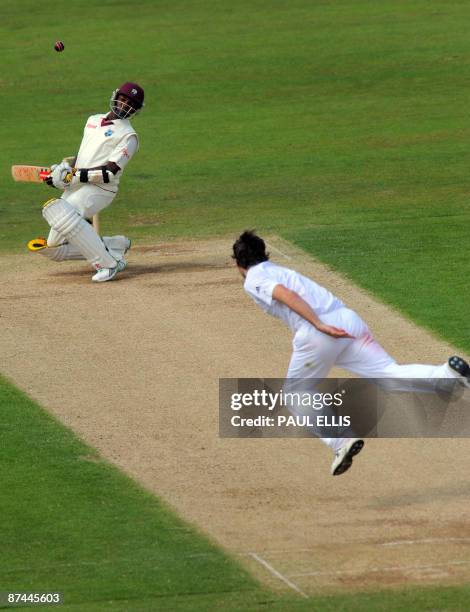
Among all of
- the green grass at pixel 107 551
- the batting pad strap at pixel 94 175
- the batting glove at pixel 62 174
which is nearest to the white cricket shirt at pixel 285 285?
the green grass at pixel 107 551

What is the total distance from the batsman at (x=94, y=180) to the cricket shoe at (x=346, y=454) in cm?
661

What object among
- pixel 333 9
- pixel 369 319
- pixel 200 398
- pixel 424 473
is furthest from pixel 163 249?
pixel 333 9

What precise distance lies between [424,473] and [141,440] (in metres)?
2.37

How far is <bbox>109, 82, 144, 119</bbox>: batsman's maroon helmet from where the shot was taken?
54.1ft

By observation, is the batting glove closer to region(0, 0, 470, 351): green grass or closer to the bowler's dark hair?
region(0, 0, 470, 351): green grass

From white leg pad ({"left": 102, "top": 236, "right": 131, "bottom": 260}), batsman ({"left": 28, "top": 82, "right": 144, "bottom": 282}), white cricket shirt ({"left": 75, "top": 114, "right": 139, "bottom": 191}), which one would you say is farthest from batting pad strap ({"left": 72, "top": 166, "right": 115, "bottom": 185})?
white leg pad ({"left": 102, "top": 236, "right": 131, "bottom": 260})

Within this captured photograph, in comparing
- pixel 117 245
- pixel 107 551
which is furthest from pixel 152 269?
pixel 107 551

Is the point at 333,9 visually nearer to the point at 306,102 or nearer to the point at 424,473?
the point at 306,102

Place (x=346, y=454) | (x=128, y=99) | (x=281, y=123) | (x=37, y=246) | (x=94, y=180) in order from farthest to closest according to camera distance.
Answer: (x=281, y=123), (x=37, y=246), (x=94, y=180), (x=128, y=99), (x=346, y=454)

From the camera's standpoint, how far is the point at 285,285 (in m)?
10.7

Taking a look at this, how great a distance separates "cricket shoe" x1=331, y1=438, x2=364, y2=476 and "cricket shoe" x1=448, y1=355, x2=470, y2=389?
0.89m

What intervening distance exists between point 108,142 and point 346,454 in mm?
7008

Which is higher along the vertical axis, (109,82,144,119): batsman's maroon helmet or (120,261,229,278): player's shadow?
(109,82,144,119): batsman's maroon helmet

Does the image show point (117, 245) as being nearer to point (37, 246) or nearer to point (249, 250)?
point (37, 246)
